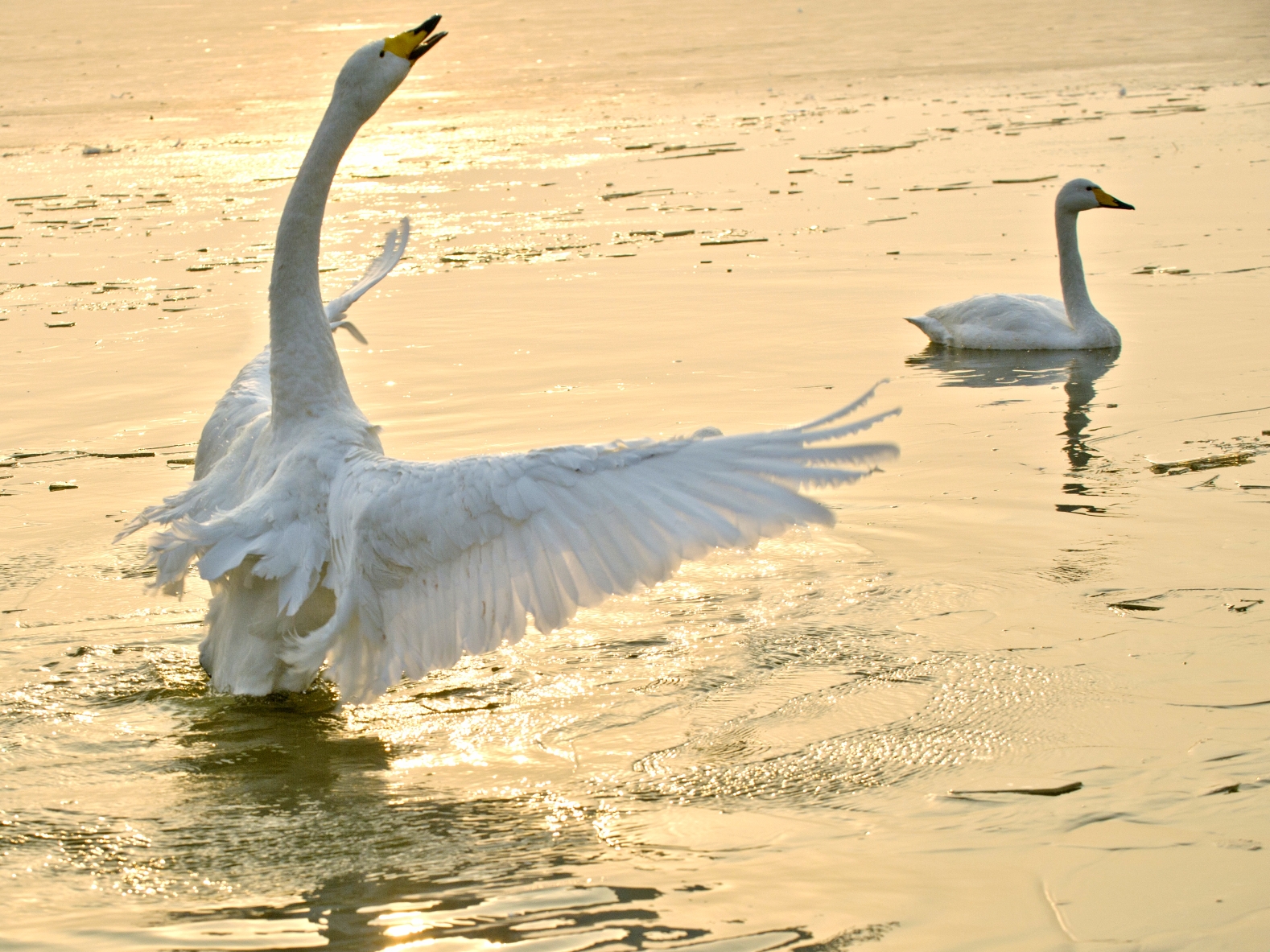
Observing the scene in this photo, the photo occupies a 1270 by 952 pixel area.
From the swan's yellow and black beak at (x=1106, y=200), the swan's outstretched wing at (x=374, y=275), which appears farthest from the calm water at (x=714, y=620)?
the swan's outstretched wing at (x=374, y=275)

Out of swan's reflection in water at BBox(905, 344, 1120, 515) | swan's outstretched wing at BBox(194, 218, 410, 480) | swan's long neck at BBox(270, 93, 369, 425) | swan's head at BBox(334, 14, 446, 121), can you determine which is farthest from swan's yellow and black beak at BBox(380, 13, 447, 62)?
swan's reflection in water at BBox(905, 344, 1120, 515)

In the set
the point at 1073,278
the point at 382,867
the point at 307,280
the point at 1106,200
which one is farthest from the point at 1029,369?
the point at 382,867

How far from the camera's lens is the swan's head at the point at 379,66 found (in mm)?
6125

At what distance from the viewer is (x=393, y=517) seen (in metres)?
5.02

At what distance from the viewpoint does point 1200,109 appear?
22016 millimetres

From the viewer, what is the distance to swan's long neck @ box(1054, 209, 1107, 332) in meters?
10.9

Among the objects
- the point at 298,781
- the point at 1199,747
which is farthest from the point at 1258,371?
the point at 298,781

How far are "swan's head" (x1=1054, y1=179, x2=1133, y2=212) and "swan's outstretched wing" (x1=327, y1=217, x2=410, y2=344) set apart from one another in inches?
234

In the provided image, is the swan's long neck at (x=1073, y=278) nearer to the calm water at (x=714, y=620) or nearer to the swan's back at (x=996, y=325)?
the swan's back at (x=996, y=325)

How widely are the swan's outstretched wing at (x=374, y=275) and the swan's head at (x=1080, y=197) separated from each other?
234 inches

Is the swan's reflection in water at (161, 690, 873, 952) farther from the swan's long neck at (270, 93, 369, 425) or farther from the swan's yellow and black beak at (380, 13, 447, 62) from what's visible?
the swan's yellow and black beak at (380, 13, 447, 62)

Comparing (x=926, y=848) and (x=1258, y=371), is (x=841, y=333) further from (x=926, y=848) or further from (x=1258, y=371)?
(x=926, y=848)

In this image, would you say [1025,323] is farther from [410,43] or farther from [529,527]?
[529,527]

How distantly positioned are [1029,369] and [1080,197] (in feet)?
6.97
